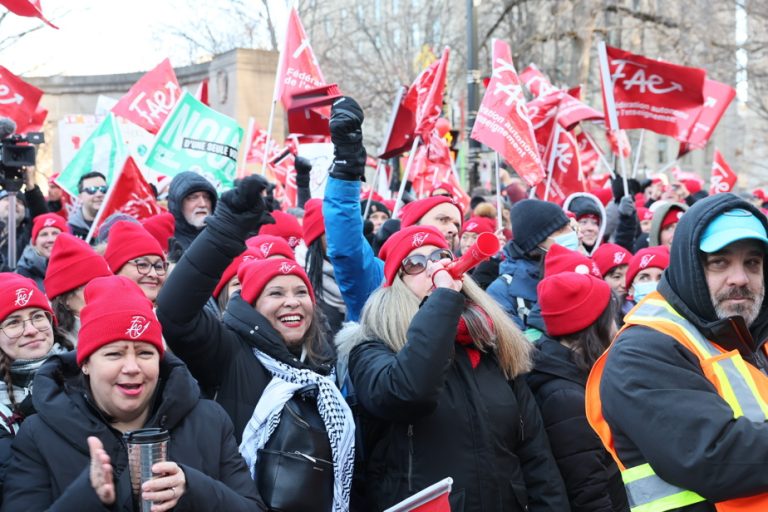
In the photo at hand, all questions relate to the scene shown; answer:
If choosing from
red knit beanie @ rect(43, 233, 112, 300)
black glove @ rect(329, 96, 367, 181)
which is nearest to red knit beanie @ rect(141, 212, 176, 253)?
red knit beanie @ rect(43, 233, 112, 300)

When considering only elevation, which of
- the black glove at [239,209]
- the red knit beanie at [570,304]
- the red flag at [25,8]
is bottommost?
the red knit beanie at [570,304]

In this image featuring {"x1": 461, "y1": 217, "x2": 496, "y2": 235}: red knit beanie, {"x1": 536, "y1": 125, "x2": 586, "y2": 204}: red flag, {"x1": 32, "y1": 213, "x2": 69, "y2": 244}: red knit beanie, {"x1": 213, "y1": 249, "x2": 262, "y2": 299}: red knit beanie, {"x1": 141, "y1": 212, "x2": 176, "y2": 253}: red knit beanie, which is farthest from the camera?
{"x1": 536, "y1": 125, "x2": 586, "y2": 204}: red flag

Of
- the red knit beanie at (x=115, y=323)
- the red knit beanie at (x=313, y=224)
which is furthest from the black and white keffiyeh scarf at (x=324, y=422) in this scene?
the red knit beanie at (x=313, y=224)

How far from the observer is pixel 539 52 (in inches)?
1076

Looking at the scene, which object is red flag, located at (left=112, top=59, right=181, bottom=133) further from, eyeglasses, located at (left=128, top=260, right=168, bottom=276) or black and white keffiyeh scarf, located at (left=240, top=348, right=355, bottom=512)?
black and white keffiyeh scarf, located at (left=240, top=348, right=355, bottom=512)

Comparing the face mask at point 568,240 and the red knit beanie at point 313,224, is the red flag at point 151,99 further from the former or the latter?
the face mask at point 568,240

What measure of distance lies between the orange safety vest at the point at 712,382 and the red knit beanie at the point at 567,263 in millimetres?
2182

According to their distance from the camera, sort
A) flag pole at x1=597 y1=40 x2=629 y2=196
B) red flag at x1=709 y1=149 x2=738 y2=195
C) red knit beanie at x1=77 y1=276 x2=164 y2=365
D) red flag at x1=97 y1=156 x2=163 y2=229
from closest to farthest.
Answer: red knit beanie at x1=77 y1=276 x2=164 y2=365
red flag at x1=97 y1=156 x2=163 y2=229
flag pole at x1=597 y1=40 x2=629 y2=196
red flag at x1=709 y1=149 x2=738 y2=195

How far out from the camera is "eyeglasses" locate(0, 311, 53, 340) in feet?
13.3

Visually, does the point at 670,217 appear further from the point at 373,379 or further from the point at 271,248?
the point at 373,379

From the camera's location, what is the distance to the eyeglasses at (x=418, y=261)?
408 centimetres

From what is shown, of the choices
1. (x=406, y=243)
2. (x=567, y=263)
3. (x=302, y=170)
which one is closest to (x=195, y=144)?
(x=302, y=170)

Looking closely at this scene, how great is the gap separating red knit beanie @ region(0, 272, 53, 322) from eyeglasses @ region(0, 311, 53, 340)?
0.10 ft

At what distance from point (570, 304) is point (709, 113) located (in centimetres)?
670
